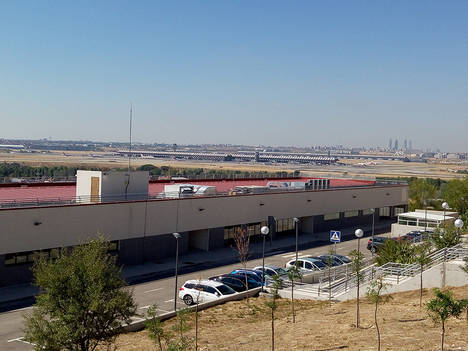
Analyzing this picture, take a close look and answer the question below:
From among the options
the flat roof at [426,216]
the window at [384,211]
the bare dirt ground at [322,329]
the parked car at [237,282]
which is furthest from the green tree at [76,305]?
the window at [384,211]

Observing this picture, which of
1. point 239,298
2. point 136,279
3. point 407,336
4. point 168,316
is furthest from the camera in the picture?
point 136,279

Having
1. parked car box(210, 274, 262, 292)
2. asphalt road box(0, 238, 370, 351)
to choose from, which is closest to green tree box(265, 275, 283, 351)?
asphalt road box(0, 238, 370, 351)

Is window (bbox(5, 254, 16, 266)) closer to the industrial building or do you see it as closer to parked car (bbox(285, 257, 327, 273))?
the industrial building

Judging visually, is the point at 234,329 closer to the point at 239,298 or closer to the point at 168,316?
the point at 168,316

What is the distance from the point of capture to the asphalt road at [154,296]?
72.7 feet

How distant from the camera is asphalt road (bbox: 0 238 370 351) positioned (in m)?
22.2

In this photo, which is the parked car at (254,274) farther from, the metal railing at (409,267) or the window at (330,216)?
the window at (330,216)

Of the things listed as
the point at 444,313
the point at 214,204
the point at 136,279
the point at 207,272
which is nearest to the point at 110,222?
the point at 136,279

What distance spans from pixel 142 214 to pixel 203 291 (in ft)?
39.6

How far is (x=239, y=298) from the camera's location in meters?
28.0

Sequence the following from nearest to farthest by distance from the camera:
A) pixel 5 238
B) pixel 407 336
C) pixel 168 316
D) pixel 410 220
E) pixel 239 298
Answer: pixel 407 336 < pixel 168 316 < pixel 239 298 < pixel 5 238 < pixel 410 220

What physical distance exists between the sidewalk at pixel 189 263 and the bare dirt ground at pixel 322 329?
28.8ft

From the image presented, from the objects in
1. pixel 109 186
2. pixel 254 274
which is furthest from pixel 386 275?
pixel 109 186

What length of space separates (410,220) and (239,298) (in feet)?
92.9
